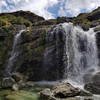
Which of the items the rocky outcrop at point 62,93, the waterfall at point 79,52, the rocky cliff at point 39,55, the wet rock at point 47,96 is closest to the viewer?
the wet rock at point 47,96

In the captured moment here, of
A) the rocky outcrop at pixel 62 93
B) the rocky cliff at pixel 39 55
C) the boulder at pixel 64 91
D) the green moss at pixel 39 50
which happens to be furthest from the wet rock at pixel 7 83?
the green moss at pixel 39 50

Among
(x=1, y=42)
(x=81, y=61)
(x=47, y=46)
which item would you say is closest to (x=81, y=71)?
(x=81, y=61)

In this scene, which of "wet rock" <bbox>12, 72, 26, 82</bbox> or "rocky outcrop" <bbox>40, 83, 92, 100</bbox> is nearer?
"rocky outcrop" <bbox>40, 83, 92, 100</bbox>

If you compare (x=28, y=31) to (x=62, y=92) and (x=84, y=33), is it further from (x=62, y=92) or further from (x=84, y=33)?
(x=62, y=92)

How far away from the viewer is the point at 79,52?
145ft

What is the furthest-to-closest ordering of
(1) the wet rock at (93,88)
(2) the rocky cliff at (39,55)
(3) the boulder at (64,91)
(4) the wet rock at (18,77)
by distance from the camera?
(2) the rocky cliff at (39,55) < (4) the wet rock at (18,77) < (1) the wet rock at (93,88) < (3) the boulder at (64,91)

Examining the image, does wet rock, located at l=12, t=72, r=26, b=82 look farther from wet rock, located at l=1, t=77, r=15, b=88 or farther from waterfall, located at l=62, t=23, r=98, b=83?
waterfall, located at l=62, t=23, r=98, b=83

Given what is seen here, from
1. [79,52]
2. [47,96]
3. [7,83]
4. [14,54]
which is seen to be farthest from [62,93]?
[14,54]

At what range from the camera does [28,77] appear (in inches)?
1700

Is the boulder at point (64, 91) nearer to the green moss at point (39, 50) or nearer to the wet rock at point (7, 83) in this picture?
the wet rock at point (7, 83)

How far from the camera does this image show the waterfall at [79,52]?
40.8m

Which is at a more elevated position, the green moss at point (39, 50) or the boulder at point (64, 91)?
the green moss at point (39, 50)

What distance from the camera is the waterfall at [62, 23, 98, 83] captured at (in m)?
40.8

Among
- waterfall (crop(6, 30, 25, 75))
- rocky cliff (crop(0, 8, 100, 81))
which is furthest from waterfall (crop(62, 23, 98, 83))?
waterfall (crop(6, 30, 25, 75))
